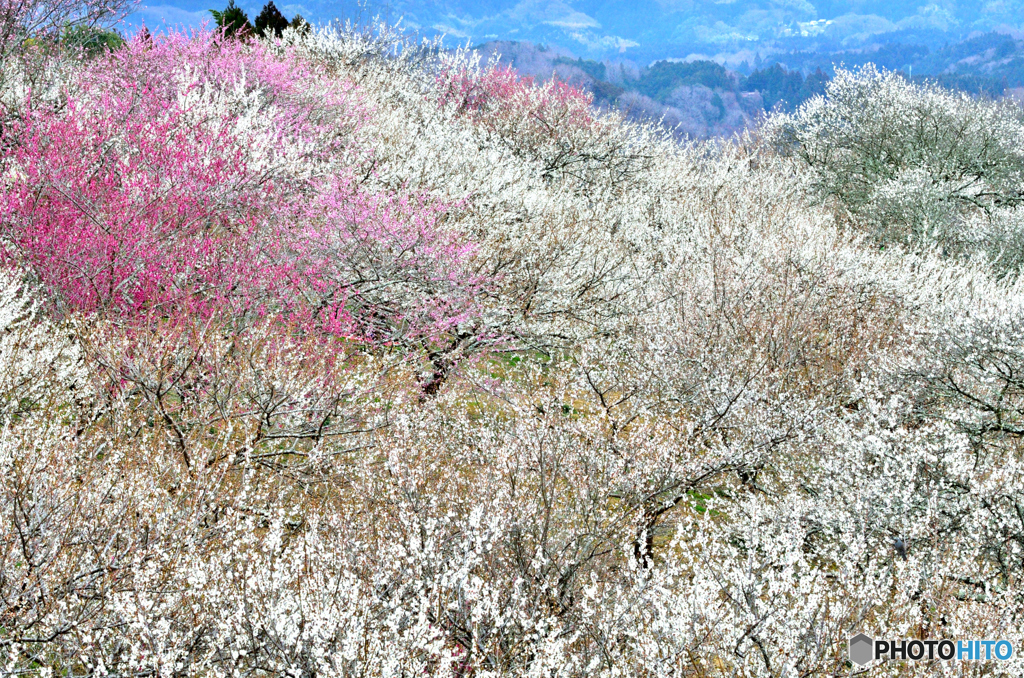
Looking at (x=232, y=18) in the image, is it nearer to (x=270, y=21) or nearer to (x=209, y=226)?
(x=270, y=21)

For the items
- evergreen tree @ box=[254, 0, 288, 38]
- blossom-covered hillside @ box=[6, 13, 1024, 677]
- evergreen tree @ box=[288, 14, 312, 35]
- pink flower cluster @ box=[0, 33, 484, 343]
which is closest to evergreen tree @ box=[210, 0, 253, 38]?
evergreen tree @ box=[254, 0, 288, 38]

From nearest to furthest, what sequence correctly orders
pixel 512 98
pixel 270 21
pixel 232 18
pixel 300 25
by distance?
1. pixel 512 98
2. pixel 232 18
3. pixel 300 25
4. pixel 270 21

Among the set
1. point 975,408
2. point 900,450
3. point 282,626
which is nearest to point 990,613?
point 900,450

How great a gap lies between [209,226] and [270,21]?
2614 cm

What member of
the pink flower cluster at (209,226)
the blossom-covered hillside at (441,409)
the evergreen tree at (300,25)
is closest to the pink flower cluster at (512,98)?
the blossom-covered hillside at (441,409)

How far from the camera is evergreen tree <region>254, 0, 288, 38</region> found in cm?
3312

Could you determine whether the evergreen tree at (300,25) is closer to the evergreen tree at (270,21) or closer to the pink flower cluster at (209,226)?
the evergreen tree at (270,21)

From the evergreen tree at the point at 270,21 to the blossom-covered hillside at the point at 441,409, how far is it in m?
9.42

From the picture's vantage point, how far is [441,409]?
11148 millimetres

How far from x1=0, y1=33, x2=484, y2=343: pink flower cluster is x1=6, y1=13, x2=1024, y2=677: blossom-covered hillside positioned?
10cm

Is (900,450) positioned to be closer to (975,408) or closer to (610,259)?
(975,408)

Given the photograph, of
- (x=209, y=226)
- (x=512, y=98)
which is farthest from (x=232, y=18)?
(x=209, y=226)

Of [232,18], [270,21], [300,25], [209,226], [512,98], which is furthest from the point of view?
[270,21]

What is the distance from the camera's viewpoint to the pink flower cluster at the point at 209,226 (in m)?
10.4
